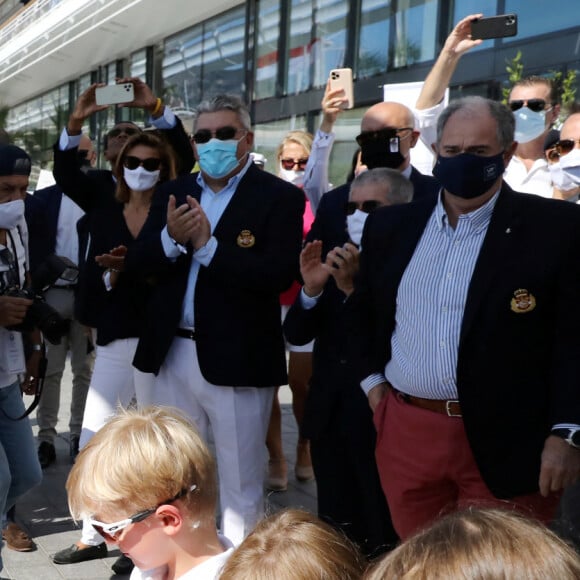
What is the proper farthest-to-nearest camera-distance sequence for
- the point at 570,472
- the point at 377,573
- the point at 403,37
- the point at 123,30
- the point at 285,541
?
the point at 123,30 → the point at 403,37 → the point at 570,472 → the point at 285,541 → the point at 377,573

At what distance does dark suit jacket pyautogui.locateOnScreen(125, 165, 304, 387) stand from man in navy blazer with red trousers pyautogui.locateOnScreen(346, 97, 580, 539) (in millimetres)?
1016

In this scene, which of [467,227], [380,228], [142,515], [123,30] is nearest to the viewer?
[142,515]

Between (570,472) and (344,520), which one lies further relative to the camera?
(344,520)

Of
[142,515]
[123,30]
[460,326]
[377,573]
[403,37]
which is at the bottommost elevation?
[142,515]

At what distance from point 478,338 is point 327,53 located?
12.6 metres

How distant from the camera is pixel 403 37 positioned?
13172mm

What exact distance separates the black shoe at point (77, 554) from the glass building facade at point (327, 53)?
745cm

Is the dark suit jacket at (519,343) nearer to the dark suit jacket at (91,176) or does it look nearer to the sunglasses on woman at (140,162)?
the sunglasses on woman at (140,162)

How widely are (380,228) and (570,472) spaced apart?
1.06 metres

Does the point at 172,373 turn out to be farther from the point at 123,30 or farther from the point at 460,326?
the point at 123,30

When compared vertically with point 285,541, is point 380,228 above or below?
above

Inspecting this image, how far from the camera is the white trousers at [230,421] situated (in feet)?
14.7

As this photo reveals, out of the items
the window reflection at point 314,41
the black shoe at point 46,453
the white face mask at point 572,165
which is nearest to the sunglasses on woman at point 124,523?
the white face mask at point 572,165

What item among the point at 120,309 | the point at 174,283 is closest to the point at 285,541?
the point at 174,283
